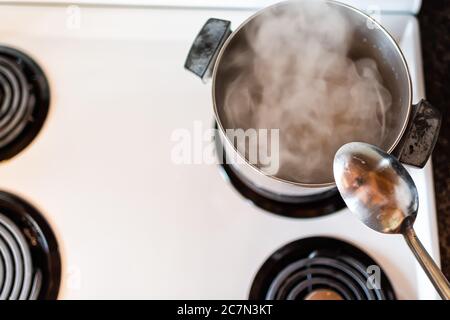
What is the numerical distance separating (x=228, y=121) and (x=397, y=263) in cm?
26

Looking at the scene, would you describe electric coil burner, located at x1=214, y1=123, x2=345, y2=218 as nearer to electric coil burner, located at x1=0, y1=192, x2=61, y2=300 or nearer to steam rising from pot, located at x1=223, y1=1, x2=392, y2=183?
steam rising from pot, located at x1=223, y1=1, x2=392, y2=183

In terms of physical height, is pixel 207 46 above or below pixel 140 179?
above

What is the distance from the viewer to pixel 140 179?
0.61 m

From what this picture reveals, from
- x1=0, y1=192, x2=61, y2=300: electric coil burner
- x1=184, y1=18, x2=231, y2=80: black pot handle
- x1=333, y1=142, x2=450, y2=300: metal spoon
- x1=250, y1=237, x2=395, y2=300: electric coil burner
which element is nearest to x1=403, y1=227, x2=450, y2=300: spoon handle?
x1=333, y1=142, x2=450, y2=300: metal spoon

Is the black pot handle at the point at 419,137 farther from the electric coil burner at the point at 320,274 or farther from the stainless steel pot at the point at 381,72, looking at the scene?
the electric coil burner at the point at 320,274

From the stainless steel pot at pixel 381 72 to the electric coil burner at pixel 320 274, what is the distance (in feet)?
0.23

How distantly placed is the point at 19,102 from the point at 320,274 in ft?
1.38

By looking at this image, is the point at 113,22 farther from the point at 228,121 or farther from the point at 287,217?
the point at 287,217

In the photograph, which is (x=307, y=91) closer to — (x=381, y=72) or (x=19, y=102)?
(x=381, y=72)

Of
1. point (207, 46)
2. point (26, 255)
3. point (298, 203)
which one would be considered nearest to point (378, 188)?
point (298, 203)

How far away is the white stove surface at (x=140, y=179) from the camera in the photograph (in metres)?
0.58

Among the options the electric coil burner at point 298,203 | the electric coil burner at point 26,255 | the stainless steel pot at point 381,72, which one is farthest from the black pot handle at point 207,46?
the electric coil burner at point 26,255
